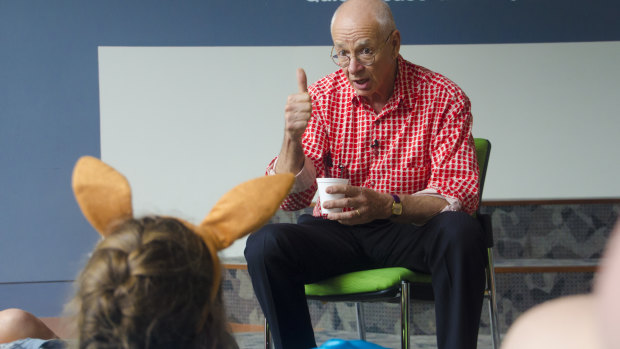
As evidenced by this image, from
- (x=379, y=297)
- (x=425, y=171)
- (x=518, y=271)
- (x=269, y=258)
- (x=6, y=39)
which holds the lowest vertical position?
(x=518, y=271)

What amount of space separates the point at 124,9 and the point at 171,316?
325cm

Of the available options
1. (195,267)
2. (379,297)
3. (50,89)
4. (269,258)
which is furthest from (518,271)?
(50,89)

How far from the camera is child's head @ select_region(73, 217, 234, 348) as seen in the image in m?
0.73

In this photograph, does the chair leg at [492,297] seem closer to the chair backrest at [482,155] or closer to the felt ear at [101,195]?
the chair backrest at [482,155]

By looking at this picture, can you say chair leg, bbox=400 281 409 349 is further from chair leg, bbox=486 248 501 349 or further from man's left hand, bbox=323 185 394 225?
chair leg, bbox=486 248 501 349

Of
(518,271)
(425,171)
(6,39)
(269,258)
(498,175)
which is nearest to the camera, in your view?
(269,258)

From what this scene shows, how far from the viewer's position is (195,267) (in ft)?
2.57

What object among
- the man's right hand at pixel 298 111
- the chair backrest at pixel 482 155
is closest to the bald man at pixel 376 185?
the man's right hand at pixel 298 111

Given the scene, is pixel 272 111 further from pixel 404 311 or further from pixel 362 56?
pixel 404 311

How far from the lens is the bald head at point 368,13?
78.8 inches

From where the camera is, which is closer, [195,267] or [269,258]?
[195,267]

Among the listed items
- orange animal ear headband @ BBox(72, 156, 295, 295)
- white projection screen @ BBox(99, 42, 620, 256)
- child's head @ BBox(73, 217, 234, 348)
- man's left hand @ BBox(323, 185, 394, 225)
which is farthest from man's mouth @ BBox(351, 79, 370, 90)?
white projection screen @ BBox(99, 42, 620, 256)

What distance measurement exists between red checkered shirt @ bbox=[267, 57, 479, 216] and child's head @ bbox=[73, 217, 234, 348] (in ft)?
3.69

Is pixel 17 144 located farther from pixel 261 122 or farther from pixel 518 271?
pixel 518 271
